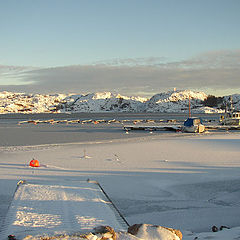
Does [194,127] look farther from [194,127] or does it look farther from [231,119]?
[231,119]

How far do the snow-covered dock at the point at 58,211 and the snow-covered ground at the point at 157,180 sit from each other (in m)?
0.59

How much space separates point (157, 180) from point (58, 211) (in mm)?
4784

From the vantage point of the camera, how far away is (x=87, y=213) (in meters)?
6.44

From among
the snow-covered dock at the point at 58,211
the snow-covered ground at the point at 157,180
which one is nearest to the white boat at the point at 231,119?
the snow-covered ground at the point at 157,180

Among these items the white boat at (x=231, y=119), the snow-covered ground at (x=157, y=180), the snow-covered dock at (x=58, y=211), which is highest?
the snow-covered dock at (x=58, y=211)

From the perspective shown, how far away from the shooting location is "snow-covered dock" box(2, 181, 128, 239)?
561 cm

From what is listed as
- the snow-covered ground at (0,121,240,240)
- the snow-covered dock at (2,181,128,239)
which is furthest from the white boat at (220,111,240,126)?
the snow-covered dock at (2,181,128,239)

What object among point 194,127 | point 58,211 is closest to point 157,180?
point 58,211

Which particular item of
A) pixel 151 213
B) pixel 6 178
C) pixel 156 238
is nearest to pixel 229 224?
pixel 151 213

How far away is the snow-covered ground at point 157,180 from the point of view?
282 inches

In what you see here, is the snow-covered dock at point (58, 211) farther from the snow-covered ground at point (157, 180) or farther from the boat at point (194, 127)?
the boat at point (194, 127)

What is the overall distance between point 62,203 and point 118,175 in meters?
4.39

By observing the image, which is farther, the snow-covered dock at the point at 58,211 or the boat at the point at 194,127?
the boat at the point at 194,127

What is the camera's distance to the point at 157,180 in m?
10.6
